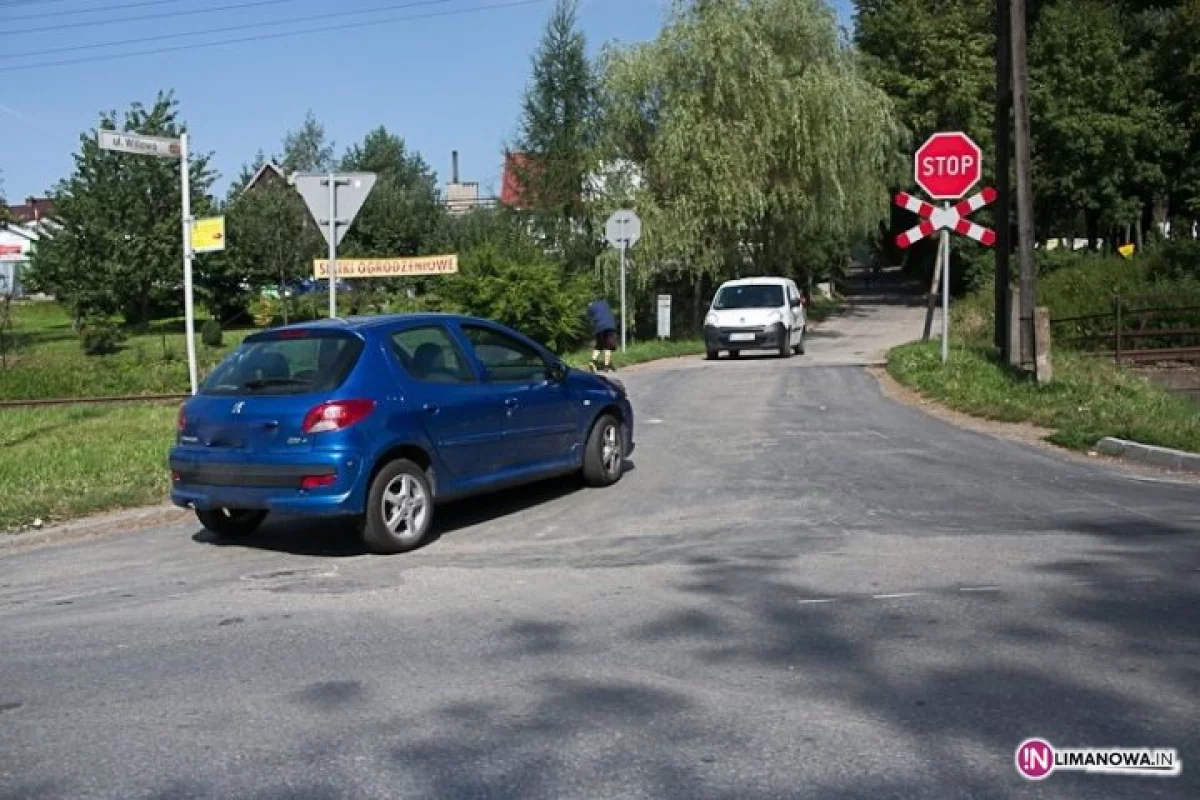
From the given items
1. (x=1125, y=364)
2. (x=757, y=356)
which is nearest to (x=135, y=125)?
(x=757, y=356)

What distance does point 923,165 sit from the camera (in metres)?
19.1

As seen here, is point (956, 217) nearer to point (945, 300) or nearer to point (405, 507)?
point (945, 300)

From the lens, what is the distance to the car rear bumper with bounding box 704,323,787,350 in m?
26.1

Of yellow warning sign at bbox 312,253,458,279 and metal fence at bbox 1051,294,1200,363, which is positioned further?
yellow warning sign at bbox 312,253,458,279

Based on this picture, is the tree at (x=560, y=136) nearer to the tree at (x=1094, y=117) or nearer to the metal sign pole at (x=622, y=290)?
the metal sign pole at (x=622, y=290)

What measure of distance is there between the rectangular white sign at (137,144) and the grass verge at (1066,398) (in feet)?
30.9

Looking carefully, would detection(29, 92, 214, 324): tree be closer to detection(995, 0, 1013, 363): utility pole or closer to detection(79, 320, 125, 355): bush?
detection(79, 320, 125, 355): bush

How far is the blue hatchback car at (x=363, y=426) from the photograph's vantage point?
7.80 m

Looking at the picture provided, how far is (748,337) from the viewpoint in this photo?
26109 millimetres

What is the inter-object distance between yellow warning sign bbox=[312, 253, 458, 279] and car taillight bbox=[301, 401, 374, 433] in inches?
828

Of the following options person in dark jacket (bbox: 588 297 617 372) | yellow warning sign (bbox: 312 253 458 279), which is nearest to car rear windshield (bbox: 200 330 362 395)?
person in dark jacket (bbox: 588 297 617 372)

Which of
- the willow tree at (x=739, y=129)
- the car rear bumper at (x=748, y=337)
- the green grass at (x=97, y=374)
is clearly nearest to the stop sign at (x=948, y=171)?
the car rear bumper at (x=748, y=337)

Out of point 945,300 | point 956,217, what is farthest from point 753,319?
point 956,217

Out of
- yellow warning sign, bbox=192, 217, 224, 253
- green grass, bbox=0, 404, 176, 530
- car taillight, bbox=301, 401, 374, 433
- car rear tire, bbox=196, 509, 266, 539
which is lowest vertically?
car rear tire, bbox=196, 509, 266, 539
